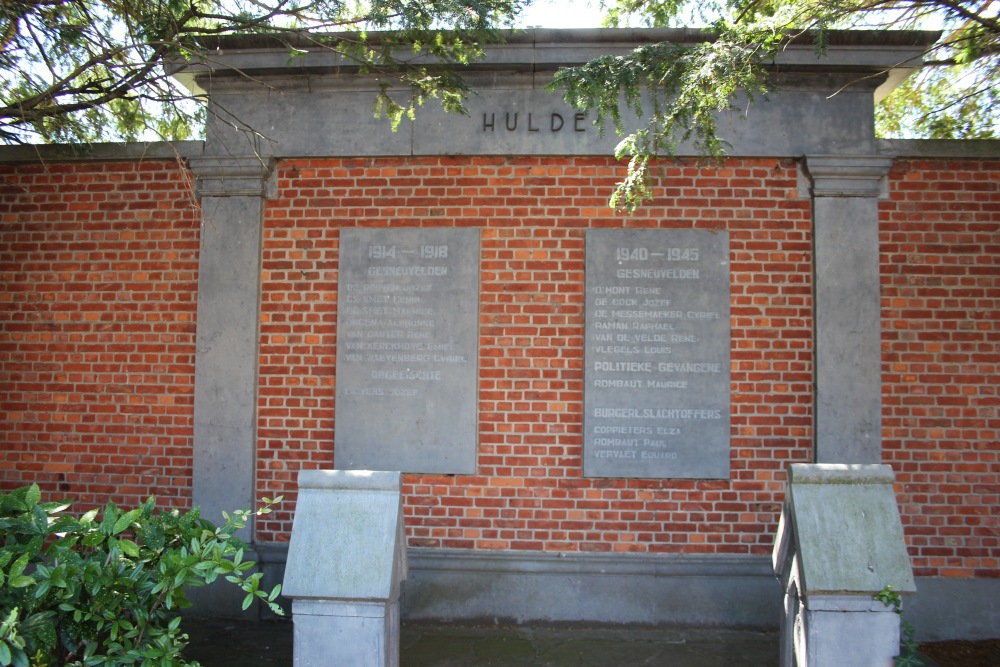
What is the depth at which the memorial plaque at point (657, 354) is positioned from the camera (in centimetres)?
523

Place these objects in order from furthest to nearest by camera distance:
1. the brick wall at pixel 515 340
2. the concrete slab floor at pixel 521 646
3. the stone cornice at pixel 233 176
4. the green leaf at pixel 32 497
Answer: the stone cornice at pixel 233 176
the brick wall at pixel 515 340
the concrete slab floor at pixel 521 646
the green leaf at pixel 32 497

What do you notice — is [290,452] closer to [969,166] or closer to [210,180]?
[210,180]

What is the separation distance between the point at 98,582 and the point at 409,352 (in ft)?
8.90

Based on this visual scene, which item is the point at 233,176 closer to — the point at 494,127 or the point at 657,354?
the point at 494,127

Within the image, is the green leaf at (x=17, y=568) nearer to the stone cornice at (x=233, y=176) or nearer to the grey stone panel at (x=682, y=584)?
the grey stone panel at (x=682, y=584)

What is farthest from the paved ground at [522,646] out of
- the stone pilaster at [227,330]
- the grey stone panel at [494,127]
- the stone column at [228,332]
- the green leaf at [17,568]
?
the grey stone panel at [494,127]

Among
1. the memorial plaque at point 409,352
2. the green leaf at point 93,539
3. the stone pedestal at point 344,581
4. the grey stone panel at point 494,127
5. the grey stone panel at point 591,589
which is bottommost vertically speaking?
the grey stone panel at point 591,589

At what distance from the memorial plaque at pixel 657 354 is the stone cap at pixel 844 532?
160cm

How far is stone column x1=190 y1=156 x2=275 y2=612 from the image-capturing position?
17.7 feet

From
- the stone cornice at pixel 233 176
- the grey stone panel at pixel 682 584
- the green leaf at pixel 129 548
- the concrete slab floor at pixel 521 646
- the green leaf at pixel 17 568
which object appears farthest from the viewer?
the stone cornice at pixel 233 176

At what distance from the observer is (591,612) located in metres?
5.19

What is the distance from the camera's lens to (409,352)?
17.7 ft

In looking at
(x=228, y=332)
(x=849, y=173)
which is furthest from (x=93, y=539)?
(x=849, y=173)

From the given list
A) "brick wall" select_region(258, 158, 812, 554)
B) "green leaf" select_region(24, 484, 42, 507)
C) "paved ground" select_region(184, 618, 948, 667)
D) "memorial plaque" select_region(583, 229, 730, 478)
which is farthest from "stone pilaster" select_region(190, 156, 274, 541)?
"memorial plaque" select_region(583, 229, 730, 478)
